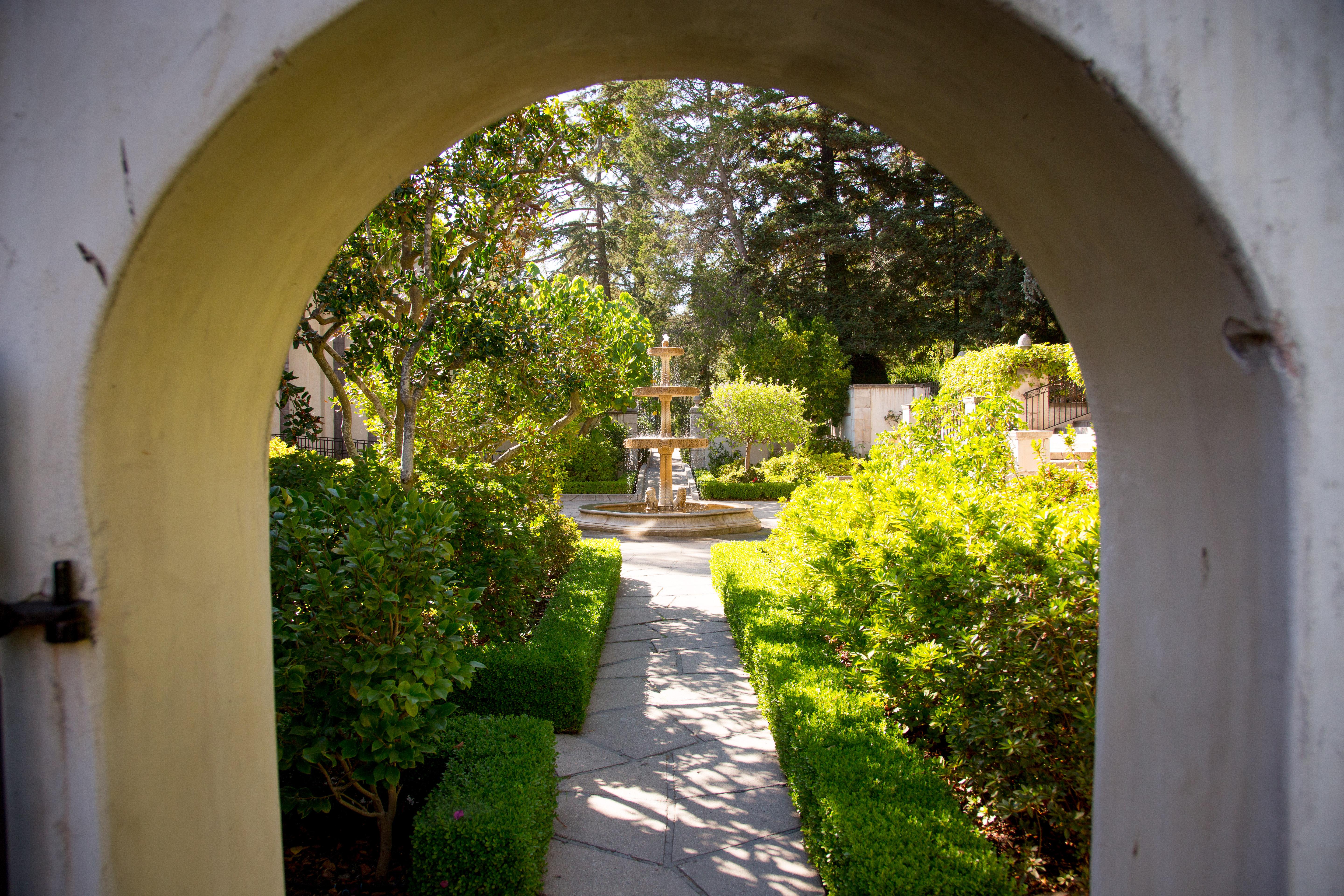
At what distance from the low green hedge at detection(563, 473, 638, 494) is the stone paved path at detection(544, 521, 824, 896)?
14.9 m

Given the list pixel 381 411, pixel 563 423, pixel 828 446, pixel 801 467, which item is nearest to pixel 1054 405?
pixel 801 467

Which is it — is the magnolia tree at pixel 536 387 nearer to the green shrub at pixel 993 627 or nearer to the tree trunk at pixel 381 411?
the tree trunk at pixel 381 411

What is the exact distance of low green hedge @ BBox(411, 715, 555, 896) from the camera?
2775 millimetres

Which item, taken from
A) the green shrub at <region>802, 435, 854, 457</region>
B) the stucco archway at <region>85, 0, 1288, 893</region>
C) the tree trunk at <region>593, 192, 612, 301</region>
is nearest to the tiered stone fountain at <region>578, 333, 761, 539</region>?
the green shrub at <region>802, 435, 854, 457</region>

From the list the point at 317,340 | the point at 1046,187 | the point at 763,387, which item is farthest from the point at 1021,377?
the point at 1046,187

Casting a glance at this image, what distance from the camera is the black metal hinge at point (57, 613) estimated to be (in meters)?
1.34

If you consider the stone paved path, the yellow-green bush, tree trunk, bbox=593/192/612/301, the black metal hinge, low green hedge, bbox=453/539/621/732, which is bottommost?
the stone paved path

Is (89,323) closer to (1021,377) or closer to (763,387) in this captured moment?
(1021,377)

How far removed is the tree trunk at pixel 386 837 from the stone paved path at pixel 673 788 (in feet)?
2.17

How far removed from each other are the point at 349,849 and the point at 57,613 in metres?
2.45

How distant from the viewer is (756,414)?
21.3 metres

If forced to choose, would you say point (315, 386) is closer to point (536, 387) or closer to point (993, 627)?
point (536, 387)

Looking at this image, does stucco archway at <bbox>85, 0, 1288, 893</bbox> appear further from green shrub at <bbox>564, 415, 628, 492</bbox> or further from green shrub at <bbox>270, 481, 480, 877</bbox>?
green shrub at <bbox>564, 415, 628, 492</bbox>

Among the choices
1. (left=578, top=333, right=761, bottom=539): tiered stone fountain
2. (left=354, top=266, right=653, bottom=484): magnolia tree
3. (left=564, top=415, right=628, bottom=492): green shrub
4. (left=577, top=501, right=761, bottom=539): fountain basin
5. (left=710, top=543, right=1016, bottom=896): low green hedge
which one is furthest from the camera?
(left=564, top=415, right=628, bottom=492): green shrub
